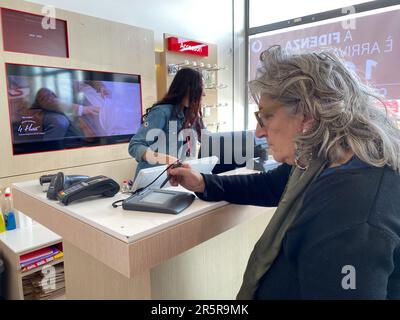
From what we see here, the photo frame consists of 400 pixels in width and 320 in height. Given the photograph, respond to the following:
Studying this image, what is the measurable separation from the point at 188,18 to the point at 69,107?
6.10 ft

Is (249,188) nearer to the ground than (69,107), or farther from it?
nearer to the ground

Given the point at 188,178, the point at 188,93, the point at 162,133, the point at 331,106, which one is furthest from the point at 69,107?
the point at 331,106

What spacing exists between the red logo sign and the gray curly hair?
243cm

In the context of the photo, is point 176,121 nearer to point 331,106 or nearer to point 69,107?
point 69,107

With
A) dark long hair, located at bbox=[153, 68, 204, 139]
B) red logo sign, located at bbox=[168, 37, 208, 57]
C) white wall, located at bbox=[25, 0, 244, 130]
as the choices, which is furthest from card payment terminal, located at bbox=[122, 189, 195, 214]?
red logo sign, located at bbox=[168, 37, 208, 57]

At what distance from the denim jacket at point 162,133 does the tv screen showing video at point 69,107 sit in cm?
70

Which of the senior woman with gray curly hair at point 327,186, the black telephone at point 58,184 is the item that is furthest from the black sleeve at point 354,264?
the black telephone at point 58,184

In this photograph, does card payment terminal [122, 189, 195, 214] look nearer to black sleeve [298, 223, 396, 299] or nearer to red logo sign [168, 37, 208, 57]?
black sleeve [298, 223, 396, 299]

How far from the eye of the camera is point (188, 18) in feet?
11.3

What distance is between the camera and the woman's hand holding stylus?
1.03m

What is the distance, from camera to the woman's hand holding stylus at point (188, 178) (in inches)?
40.6

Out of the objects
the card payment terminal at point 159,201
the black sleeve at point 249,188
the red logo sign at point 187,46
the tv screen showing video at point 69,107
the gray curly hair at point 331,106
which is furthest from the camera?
the red logo sign at point 187,46

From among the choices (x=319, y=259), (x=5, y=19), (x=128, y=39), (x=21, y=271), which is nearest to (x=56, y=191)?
(x=319, y=259)

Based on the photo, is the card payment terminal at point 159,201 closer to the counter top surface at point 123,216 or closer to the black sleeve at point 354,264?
the counter top surface at point 123,216
